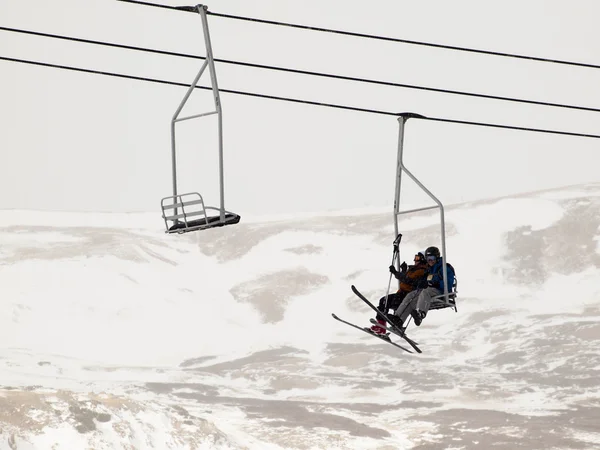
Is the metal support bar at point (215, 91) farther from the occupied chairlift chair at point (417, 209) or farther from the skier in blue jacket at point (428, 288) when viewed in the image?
the skier in blue jacket at point (428, 288)

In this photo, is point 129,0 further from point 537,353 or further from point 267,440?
point 537,353

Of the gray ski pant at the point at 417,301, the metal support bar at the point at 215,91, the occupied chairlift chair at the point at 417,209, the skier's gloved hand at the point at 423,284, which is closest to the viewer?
the metal support bar at the point at 215,91

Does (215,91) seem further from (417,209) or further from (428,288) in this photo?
(428,288)

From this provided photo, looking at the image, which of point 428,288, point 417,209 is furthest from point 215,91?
point 428,288

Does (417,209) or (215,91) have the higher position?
(215,91)

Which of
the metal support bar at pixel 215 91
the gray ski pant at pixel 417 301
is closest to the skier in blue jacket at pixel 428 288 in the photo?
the gray ski pant at pixel 417 301

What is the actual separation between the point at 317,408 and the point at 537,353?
51.8 metres

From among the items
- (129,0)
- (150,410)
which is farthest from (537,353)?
(129,0)

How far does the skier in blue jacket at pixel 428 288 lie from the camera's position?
2403 centimetres

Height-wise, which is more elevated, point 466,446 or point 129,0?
point 129,0

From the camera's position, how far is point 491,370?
18875 centimetres

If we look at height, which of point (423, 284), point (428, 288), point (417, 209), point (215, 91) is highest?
point (215, 91)

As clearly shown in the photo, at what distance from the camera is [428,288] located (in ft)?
79.3

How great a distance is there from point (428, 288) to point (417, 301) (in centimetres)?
39
